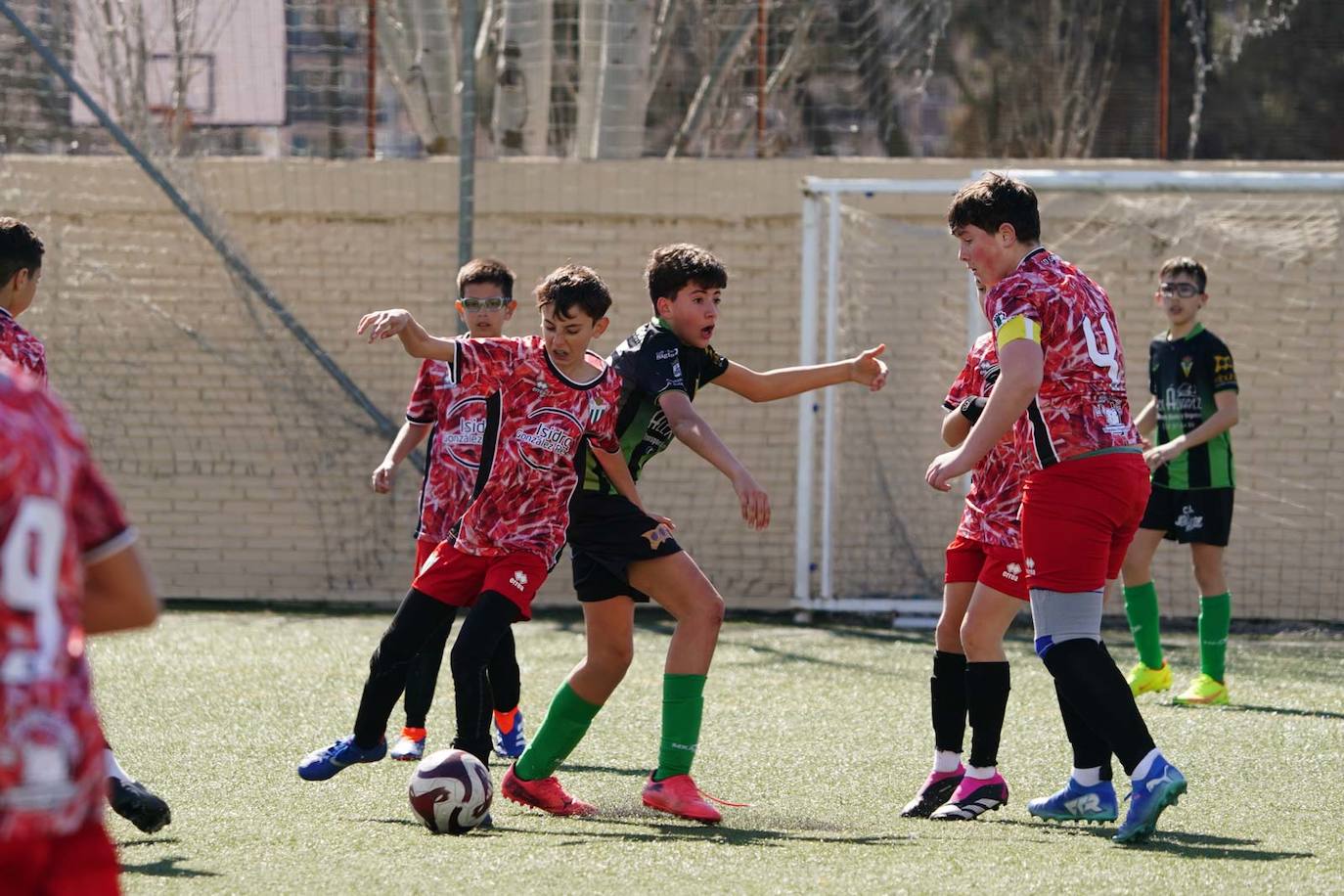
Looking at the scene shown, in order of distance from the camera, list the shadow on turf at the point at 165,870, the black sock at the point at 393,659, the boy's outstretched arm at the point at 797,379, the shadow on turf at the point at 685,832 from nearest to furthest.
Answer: the shadow on turf at the point at 165,870, the shadow on turf at the point at 685,832, the black sock at the point at 393,659, the boy's outstretched arm at the point at 797,379

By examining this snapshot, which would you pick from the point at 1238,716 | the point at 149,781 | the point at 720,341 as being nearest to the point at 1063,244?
the point at 720,341

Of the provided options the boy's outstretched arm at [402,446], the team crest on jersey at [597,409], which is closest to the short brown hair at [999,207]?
the team crest on jersey at [597,409]

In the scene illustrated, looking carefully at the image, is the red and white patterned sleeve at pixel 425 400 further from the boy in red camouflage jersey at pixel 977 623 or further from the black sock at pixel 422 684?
the boy in red camouflage jersey at pixel 977 623

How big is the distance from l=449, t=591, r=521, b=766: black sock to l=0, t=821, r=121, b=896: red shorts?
2.68 metres

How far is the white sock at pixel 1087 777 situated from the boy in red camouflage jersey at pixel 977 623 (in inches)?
8.4

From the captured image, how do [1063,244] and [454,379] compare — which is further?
[1063,244]

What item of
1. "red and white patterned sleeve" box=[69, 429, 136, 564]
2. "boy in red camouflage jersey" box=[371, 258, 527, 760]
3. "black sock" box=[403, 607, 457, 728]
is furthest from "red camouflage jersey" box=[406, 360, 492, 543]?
"red and white patterned sleeve" box=[69, 429, 136, 564]

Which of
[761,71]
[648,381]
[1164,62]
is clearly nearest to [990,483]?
[648,381]

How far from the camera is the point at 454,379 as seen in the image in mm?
4875

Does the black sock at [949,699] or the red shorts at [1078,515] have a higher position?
the red shorts at [1078,515]

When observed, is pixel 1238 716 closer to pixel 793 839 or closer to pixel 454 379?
pixel 793 839

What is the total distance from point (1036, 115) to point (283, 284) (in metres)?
5.21

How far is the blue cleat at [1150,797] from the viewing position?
440cm

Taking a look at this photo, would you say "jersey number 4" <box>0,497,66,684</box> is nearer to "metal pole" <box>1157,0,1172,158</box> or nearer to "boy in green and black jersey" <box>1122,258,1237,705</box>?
"boy in green and black jersey" <box>1122,258,1237,705</box>
